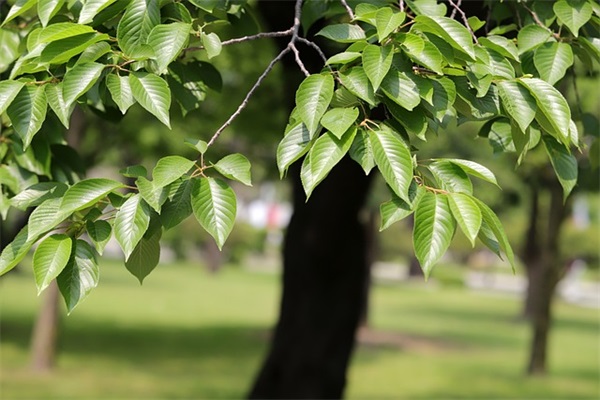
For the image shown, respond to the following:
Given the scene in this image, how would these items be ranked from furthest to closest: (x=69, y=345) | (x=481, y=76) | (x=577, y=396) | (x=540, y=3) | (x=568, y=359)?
(x=568, y=359) < (x=69, y=345) < (x=577, y=396) < (x=540, y=3) < (x=481, y=76)

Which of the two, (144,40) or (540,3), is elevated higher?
(144,40)

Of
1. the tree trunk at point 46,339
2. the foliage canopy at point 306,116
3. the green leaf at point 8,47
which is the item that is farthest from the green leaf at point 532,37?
the tree trunk at point 46,339

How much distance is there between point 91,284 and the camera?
8.03ft

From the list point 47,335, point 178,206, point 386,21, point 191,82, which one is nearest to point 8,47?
point 191,82

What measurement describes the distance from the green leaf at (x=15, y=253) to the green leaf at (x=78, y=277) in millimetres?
116

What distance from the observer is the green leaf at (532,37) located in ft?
9.87

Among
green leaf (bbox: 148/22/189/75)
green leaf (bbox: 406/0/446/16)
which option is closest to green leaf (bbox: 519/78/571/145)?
green leaf (bbox: 406/0/446/16)

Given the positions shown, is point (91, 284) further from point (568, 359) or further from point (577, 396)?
point (568, 359)

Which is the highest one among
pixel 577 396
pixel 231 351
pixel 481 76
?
pixel 481 76

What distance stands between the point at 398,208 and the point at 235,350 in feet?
49.6

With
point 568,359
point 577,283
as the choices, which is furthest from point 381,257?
point 568,359

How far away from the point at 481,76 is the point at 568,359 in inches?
666

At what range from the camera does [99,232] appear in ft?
8.14

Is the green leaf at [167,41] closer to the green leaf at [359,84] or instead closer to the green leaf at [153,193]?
the green leaf at [153,193]
